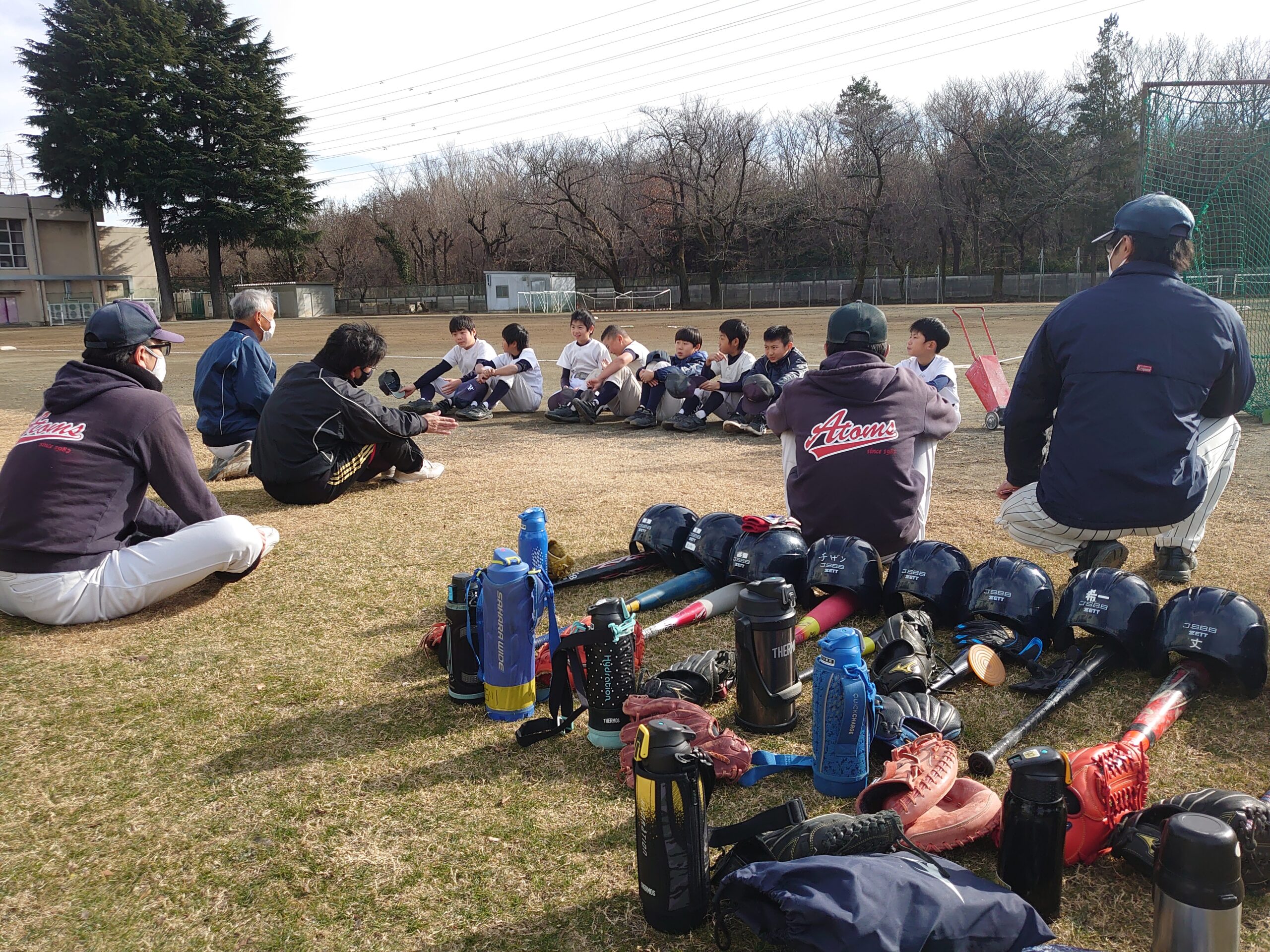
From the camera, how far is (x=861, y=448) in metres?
4.89

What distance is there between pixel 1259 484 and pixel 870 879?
7283mm

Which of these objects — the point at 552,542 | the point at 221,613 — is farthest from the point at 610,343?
the point at 221,613

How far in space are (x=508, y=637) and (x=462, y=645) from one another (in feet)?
0.95

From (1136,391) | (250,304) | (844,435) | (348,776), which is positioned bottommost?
(348,776)

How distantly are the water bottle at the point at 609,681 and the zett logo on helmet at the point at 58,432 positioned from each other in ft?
10.1

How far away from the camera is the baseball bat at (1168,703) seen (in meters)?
3.25

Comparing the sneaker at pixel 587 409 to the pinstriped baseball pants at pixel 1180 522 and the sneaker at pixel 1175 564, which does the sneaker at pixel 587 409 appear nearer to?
the pinstriped baseball pants at pixel 1180 522

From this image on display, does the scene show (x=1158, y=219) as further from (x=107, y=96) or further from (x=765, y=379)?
(x=107, y=96)

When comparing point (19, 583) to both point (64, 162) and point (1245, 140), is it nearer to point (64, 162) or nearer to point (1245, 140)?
point (1245, 140)

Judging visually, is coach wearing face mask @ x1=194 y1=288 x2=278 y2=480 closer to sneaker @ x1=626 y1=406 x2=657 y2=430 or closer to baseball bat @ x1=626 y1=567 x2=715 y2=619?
sneaker @ x1=626 y1=406 x2=657 y2=430

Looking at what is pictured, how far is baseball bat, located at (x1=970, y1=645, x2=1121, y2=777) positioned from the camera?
3176 mm

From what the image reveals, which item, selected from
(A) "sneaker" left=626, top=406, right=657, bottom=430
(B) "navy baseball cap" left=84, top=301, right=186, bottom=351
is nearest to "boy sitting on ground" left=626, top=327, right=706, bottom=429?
(A) "sneaker" left=626, top=406, right=657, bottom=430

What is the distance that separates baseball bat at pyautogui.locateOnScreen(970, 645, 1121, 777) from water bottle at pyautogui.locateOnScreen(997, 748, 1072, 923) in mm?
679

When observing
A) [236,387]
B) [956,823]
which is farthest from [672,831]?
[236,387]
